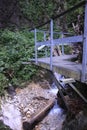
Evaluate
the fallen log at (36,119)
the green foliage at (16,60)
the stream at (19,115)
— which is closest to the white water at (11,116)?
the stream at (19,115)

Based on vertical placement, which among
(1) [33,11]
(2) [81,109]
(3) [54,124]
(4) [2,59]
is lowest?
(3) [54,124]

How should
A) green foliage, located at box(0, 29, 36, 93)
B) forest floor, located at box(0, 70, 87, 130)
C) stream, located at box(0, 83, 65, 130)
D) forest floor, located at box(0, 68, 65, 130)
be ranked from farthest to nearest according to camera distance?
green foliage, located at box(0, 29, 36, 93)
forest floor, located at box(0, 68, 65, 130)
stream, located at box(0, 83, 65, 130)
forest floor, located at box(0, 70, 87, 130)

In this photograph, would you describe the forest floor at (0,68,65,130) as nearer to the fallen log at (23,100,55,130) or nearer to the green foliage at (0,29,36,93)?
the fallen log at (23,100,55,130)

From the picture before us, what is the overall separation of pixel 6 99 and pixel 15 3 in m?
8.07

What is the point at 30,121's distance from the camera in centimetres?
540

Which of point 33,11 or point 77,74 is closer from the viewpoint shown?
point 77,74

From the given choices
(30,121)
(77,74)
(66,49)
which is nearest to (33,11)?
(66,49)

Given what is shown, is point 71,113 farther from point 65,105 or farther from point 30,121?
point 30,121

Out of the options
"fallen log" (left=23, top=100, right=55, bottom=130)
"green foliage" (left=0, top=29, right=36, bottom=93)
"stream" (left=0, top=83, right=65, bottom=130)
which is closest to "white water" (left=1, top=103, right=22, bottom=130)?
"stream" (left=0, top=83, right=65, bottom=130)

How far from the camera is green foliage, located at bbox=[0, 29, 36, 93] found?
7.45 m

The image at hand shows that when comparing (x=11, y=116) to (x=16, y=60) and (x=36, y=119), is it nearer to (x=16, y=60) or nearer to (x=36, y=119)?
(x=36, y=119)

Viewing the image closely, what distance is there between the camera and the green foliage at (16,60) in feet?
24.5

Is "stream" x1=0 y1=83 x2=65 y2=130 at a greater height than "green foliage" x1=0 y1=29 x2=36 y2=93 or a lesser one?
lesser

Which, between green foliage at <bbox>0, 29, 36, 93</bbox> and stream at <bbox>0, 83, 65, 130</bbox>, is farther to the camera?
green foliage at <bbox>0, 29, 36, 93</bbox>
